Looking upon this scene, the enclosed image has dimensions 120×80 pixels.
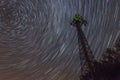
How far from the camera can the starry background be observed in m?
1.34

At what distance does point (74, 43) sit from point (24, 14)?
0.81 ft

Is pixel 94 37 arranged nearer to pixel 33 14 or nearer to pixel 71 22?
pixel 71 22

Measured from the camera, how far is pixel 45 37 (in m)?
1.39

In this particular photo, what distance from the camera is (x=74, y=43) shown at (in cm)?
136

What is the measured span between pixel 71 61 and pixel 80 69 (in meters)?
0.05

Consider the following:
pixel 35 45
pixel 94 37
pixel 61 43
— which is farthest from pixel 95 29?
pixel 35 45

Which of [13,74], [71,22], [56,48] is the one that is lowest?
[13,74]

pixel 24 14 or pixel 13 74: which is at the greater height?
pixel 24 14

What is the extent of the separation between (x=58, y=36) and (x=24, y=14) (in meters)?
0.17

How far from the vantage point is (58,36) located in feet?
4.52

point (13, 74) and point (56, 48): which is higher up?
point (56, 48)

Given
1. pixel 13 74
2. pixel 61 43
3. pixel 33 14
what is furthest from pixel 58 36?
pixel 13 74

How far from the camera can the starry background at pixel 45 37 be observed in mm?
1345

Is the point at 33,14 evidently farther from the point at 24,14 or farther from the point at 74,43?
the point at 74,43
